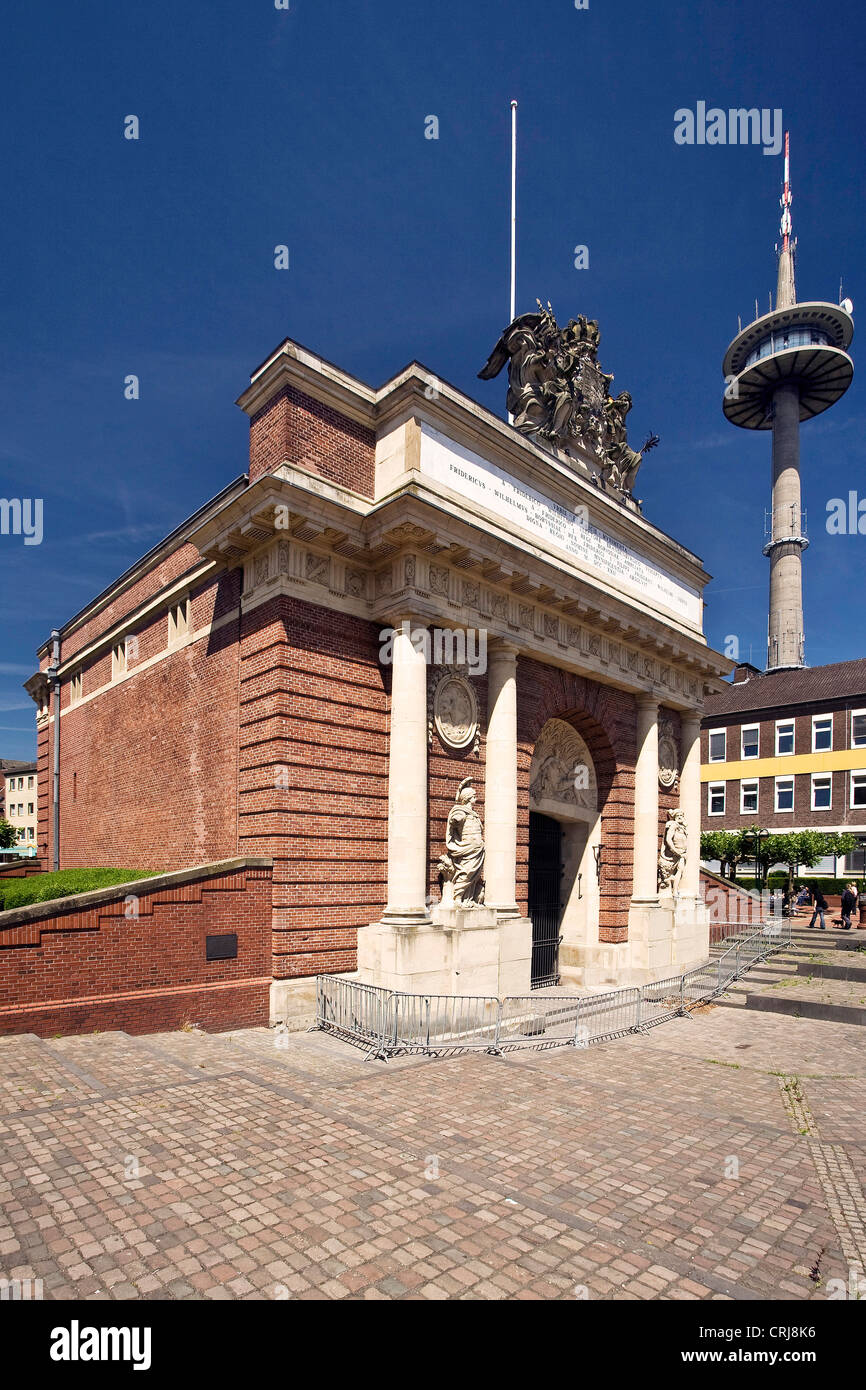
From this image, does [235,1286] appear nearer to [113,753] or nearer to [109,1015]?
[109,1015]

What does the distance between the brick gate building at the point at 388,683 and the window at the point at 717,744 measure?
29783 millimetres

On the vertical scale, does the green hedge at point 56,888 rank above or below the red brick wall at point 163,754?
below

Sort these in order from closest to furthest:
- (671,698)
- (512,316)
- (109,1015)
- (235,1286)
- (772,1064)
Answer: (235,1286) → (109,1015) → (772,1064) → (512,316) → (671,698)

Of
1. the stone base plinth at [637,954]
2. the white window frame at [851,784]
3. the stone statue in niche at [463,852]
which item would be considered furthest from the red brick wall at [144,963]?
the white window frame at [851,784]

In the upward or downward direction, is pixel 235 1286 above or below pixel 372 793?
below

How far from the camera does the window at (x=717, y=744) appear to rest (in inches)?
1881

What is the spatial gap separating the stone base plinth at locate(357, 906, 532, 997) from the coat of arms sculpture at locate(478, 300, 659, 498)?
11768 millimetres

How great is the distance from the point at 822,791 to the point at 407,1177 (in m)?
42.5

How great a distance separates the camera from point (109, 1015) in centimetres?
1058

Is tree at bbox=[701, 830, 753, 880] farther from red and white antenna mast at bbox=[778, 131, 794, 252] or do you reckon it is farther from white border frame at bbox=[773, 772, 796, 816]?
red and white antenna mast at bbox=[778, 131, 794, 252]

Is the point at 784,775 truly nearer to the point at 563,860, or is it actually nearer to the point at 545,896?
the point at 563,860

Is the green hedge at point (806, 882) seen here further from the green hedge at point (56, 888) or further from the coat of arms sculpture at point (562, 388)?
the green hedge at point (56, 888)

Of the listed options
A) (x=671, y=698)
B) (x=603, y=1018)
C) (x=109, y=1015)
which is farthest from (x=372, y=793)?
(x=671, y=698)
